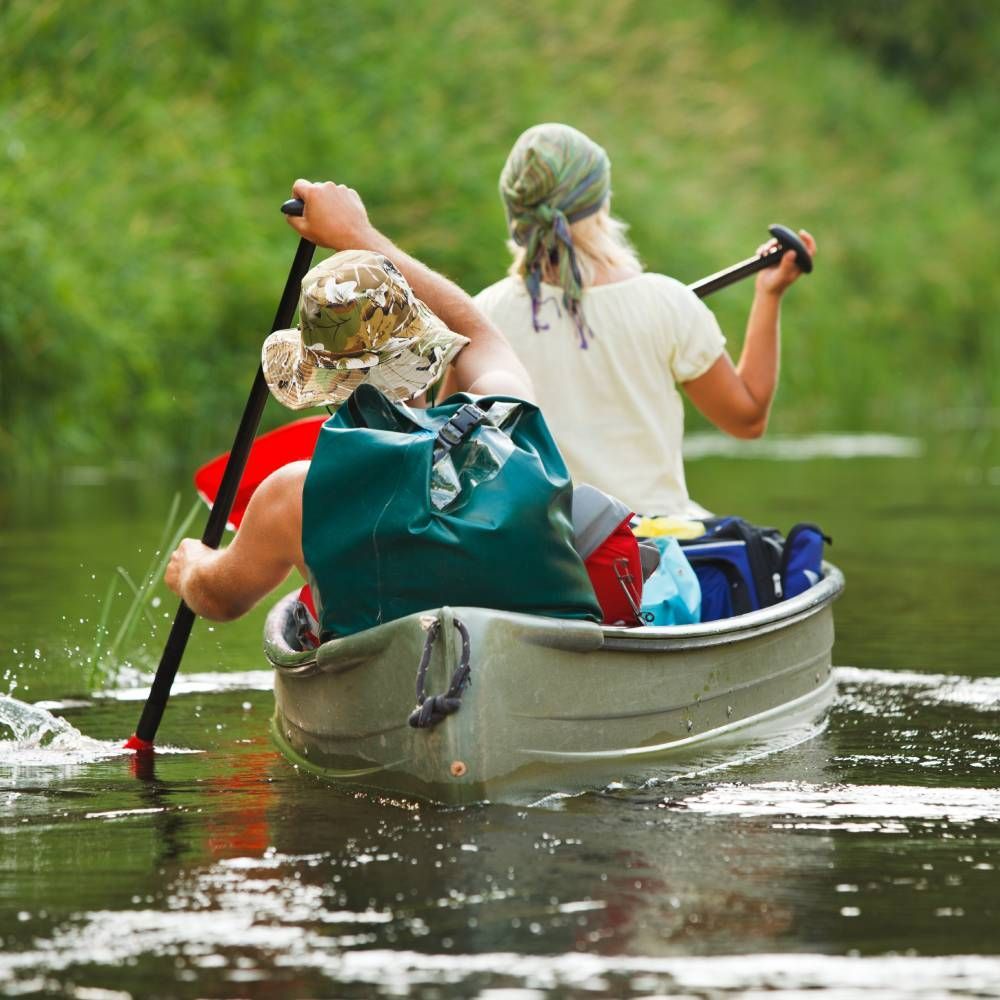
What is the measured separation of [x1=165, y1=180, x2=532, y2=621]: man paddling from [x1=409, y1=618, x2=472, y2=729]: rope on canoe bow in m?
0.37

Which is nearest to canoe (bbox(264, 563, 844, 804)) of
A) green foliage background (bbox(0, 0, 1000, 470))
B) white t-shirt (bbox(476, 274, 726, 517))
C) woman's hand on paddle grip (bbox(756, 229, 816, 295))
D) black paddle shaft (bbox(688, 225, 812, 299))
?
white t-shirt (bbox(476, 274, 726, 517))

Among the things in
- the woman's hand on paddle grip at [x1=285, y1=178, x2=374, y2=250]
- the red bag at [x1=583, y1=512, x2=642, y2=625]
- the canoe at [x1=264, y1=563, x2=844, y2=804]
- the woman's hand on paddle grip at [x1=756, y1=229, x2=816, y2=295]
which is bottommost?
the canoe at [x1=264, y1=563, x2=844, y2=804]

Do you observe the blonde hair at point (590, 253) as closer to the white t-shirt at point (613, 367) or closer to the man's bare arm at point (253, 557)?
the white t-shirt at point (613, 367)

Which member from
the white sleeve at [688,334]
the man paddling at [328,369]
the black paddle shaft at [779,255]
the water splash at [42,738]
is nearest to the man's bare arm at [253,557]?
the man paddling at [328,369]

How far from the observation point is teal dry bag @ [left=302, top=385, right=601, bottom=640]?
4.36m

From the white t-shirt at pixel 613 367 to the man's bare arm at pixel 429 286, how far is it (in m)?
0.64

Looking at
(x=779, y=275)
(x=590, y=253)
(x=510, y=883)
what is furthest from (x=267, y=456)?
(x=510, y=883)

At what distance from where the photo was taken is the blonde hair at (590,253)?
5.84m

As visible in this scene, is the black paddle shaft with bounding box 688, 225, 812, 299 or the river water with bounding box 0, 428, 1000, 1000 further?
the black paddle shaft with bounding box 688, 225, 812, 299

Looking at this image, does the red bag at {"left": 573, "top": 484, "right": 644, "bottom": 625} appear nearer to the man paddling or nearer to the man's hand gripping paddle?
the man paddling

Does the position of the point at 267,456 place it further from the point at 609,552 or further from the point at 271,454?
the point at 609,552

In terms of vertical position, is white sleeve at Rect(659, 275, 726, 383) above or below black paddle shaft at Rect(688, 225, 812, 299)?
below

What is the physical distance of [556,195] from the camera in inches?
227

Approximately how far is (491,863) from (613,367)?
211 centimetres
